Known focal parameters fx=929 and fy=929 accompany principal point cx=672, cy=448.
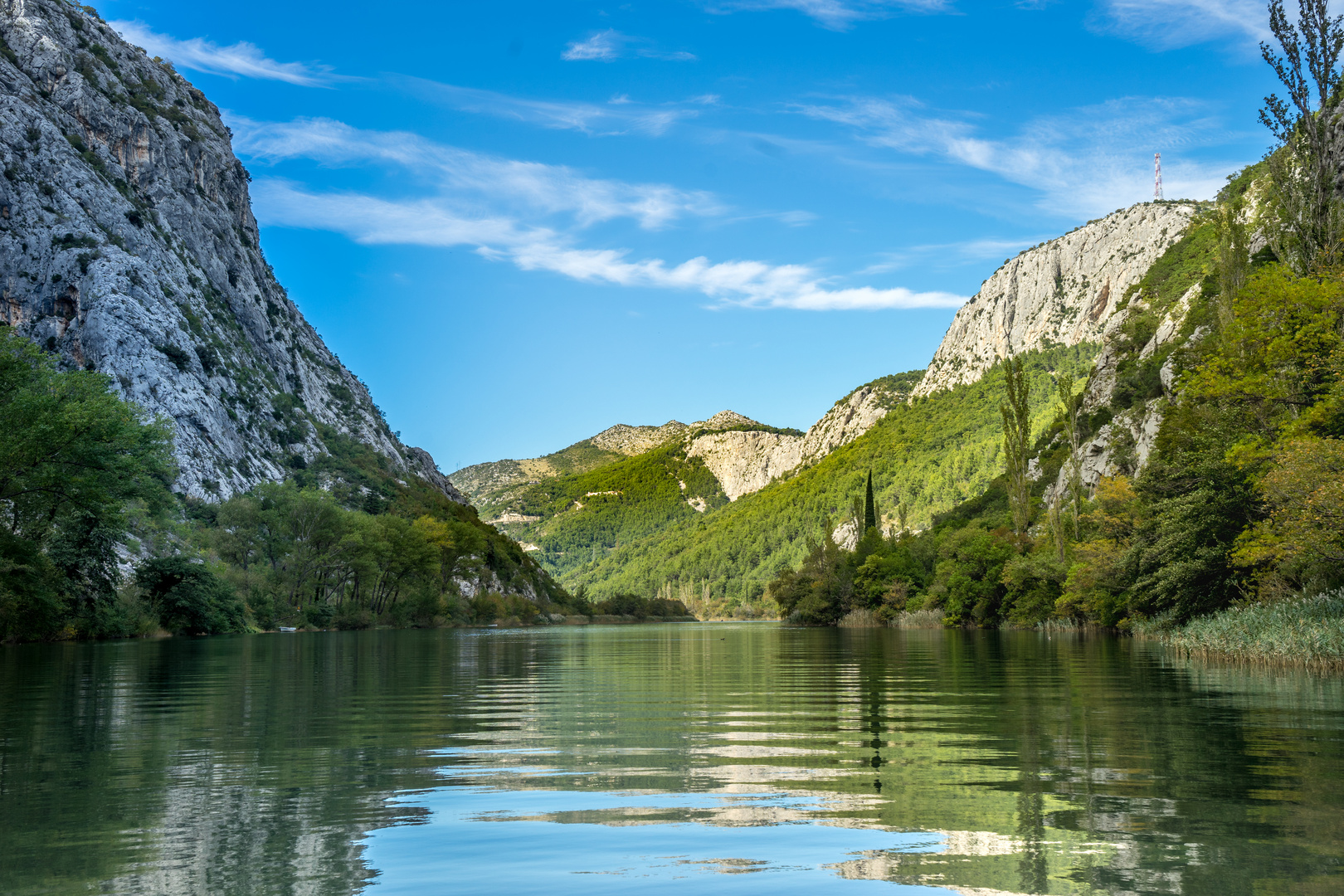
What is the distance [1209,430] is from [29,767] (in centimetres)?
4133

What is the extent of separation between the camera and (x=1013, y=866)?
6199mm

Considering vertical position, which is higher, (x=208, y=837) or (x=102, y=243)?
(x=102, y=243)

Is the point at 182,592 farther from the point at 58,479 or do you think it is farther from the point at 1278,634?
the point at 1278,634

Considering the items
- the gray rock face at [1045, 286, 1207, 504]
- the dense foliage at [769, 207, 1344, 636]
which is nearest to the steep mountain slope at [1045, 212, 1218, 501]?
the gray rock face at [1045, 286, 1207, 504]

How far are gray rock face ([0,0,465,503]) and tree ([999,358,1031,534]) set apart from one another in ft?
263

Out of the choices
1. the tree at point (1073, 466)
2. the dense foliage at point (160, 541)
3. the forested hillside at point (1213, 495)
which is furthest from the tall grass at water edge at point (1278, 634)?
the dense foliage at point (160, 541)

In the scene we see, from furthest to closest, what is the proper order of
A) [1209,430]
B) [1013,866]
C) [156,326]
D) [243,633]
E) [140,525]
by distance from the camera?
[156,326]
[243,633]
[140,525]
[1209,430]
[1013,866]

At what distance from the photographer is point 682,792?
8977 mm

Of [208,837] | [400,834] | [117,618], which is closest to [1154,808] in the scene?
[400,834]

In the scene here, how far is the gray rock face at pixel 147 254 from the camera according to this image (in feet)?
324

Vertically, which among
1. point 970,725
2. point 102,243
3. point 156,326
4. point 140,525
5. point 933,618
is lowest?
point 933,618

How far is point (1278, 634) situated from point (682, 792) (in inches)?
930

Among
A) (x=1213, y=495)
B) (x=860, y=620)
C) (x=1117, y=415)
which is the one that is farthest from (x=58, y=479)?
(x=860, y=620)

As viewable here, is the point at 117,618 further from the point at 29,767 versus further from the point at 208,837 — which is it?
the point at 208,837
